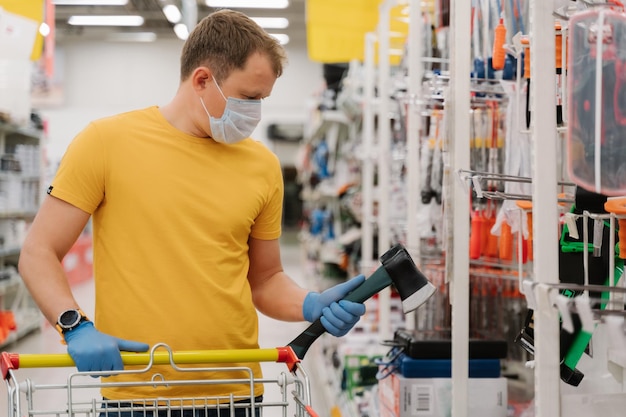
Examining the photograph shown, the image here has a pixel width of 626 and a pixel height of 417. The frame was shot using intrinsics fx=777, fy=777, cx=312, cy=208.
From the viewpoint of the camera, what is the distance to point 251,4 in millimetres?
13820

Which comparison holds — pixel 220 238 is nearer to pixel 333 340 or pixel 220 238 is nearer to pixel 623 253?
pixel 623 253

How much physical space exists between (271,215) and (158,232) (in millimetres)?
338

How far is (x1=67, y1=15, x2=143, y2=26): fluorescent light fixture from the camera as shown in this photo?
1497cm

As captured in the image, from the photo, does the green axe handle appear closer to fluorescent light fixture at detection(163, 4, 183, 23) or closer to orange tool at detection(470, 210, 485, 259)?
orange tool at detection(470, 210, 485, 259)

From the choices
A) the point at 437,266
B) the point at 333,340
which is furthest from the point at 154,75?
the point at 437,266

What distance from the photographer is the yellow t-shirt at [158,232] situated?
1.88m

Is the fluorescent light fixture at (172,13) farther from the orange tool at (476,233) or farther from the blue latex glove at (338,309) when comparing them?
the blue latex glove at (338,309)

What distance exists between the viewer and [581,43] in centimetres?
137

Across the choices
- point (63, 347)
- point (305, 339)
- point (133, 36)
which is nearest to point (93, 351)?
point (305, 339)

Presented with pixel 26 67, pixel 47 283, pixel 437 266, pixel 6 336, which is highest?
pixel 26 67

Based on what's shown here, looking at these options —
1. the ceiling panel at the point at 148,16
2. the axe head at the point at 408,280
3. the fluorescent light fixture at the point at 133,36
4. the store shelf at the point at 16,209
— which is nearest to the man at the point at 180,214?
the axe head at the point at 408,280

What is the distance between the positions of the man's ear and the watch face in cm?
64

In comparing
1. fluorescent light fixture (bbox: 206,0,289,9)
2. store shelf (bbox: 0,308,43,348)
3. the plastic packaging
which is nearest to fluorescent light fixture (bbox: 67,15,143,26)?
fluorescent light fixture (bbox: 206,0,289,9)

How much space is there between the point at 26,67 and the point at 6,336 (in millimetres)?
2485
